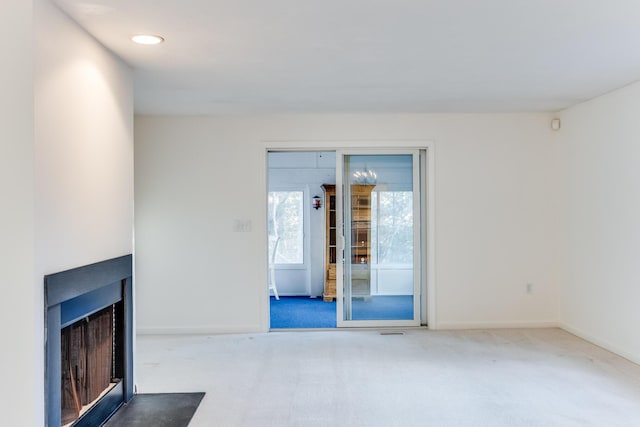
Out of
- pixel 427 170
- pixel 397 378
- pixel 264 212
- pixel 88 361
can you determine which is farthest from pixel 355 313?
pixel 88 361

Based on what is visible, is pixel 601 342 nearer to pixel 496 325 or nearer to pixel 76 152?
pixel 496 325

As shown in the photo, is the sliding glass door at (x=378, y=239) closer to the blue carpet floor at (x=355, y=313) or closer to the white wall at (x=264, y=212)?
the blue carpet floor at (x=355, y=313)

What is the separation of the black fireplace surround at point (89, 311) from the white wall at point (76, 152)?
0.17 ft

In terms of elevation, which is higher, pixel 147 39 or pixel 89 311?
pixel 147 39

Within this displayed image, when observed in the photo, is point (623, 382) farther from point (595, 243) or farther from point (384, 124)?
point (384, 124)

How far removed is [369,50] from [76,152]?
1856 mm

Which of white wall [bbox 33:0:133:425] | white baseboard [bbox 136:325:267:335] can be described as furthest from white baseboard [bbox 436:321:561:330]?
white wall [bbox 33:0:133:425]

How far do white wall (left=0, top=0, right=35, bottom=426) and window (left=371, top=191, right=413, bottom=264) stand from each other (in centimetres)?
365

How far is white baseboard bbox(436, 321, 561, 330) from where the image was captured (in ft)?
16.6

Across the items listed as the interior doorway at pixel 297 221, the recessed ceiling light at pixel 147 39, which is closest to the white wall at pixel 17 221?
the recessed ceiling light at pixel 147 39

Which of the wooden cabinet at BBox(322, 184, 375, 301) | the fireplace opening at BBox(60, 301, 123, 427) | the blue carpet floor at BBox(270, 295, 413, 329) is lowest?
the blue carpet floor at BBox(270, 295, 413, 329)

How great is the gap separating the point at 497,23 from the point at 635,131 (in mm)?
2119

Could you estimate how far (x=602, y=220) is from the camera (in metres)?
4.32

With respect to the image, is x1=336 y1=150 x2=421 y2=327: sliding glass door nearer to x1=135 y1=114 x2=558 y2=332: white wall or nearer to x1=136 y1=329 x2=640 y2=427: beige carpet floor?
x1=135 y1=114 x2=558 y2=332: white wall
